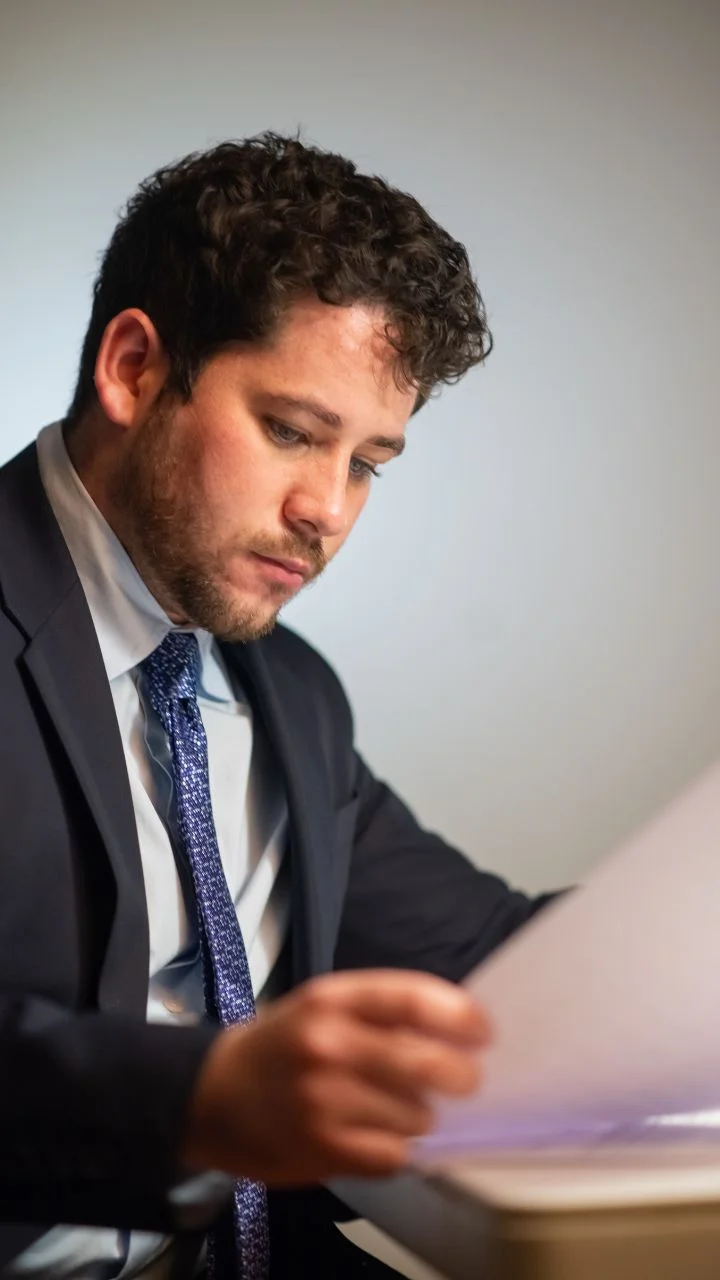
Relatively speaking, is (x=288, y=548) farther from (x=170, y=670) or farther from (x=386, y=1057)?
(x=386, y=1057)

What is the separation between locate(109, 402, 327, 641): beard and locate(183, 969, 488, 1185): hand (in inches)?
23.5

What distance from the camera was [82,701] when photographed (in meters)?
0.98

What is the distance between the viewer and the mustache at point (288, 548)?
107cm

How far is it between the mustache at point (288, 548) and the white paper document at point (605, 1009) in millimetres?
499

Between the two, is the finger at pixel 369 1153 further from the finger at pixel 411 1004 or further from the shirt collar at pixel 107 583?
the shirt collar at pixel 107 583

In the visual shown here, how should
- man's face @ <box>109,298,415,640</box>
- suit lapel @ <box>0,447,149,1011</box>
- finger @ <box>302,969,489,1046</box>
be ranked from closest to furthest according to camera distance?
1. finger @ <box>302,969,489,1046</box>
2. suit lapel @ <box>0,447,149,1011</box>
3. man's face @ <box>109,298,415,640</box>

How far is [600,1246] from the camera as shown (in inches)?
20.8

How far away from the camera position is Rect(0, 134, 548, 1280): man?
0.95m

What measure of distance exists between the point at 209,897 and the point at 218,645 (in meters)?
0.28

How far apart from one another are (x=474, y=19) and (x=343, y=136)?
0.66ft

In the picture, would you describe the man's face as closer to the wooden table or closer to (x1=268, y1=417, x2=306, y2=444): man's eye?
(x1=268, y1=417, x2=306, y2=444): man's eye

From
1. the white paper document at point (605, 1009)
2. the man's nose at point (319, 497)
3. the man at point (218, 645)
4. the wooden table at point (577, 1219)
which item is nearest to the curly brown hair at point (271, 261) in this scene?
the man at point (218, 645)

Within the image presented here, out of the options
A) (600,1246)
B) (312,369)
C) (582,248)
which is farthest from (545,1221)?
(582,248)

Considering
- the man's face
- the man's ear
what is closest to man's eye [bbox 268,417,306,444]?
the man's face
